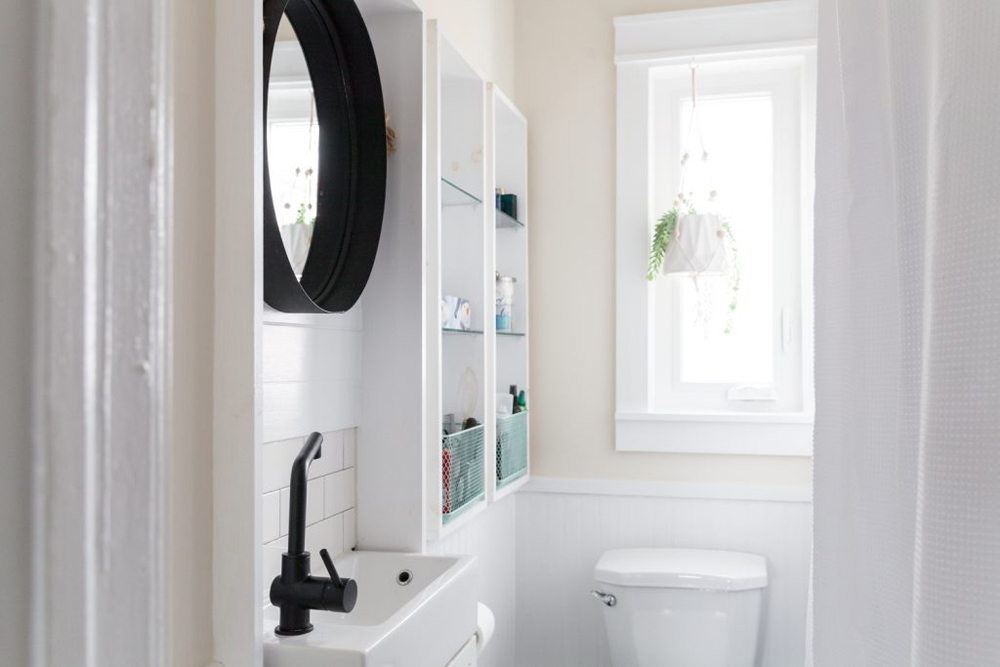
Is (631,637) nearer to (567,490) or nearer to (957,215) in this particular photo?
(567,490)

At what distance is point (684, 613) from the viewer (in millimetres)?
2051

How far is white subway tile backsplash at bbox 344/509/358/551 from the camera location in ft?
4.86

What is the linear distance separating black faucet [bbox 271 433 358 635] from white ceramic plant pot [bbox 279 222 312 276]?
0.35 metres

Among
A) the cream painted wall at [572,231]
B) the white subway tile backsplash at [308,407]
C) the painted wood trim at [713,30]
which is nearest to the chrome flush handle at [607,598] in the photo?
the cream painted wall at [572,231]

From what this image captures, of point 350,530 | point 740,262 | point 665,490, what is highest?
point 740,262

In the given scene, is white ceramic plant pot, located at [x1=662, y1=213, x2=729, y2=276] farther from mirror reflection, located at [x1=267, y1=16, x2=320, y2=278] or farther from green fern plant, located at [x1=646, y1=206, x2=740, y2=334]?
mirror reflection, located at [x1=267, y1=16, x2=320, y2=278]

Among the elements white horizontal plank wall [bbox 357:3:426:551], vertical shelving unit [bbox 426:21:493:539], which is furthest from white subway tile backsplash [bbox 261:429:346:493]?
vertical shelving unit [bbox 426:21:493:539]

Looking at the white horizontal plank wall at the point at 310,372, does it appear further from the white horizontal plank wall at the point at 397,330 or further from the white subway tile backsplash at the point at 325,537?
the white subway tile backsplash at the point at 325,537

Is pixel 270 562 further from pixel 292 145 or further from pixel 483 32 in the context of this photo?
pixel 483 32

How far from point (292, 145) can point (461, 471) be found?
2.51ft

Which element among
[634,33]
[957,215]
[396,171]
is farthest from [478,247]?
[957,215]

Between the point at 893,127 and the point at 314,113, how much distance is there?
2.96 ft

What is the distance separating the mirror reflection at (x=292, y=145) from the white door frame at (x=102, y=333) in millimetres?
777

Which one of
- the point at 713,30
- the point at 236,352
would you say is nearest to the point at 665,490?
the point at 713,30
